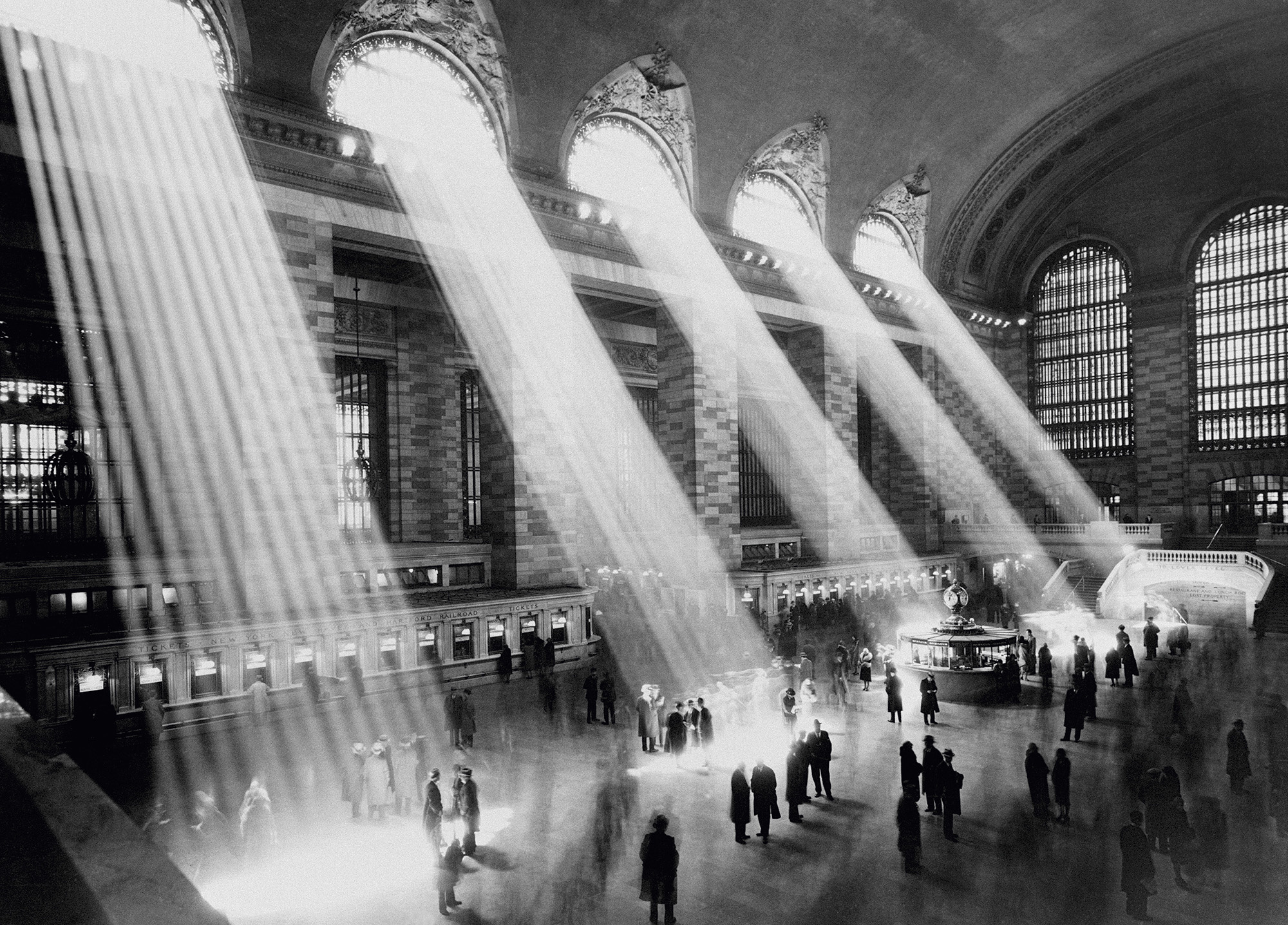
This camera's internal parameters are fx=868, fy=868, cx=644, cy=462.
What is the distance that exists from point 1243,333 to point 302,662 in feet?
109

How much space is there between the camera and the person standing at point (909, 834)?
816cm

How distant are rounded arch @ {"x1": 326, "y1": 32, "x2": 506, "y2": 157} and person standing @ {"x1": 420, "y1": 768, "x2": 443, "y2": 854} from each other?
45.3ft

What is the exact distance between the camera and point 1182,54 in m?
26.9

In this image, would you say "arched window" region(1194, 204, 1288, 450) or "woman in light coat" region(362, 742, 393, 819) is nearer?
"woman in light coat" region(362, 742, 393, 819)

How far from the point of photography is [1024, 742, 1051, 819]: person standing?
9133 mm

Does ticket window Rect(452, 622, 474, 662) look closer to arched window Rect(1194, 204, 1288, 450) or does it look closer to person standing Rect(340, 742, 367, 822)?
person standing Rect(340, 742, 367, 822)

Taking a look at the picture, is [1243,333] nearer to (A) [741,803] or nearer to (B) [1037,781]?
(B) [1037,781]

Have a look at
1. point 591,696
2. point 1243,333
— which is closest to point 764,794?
point 591,696

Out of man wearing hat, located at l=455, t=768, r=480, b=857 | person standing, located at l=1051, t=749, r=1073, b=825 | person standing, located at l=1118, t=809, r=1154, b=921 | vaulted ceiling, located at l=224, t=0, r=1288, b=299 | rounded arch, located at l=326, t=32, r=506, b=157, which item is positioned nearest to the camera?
person standing, located at l=1118, t=809, r=1154, b=921

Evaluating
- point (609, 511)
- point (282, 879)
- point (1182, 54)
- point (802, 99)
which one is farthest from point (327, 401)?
point (1182, 54)

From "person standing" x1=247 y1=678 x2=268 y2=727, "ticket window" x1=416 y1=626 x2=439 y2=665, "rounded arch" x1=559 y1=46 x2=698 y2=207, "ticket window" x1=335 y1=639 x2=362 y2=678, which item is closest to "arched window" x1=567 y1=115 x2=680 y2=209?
"rounded arch" x1=559 y1=46 x2=698 y2=207

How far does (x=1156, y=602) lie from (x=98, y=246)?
27653mm

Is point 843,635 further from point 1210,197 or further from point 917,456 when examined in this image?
point 1210,197

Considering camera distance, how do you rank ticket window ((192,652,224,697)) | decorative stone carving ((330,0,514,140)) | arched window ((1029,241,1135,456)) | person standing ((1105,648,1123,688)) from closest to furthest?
ticket window ((192,652,224,697)) < person standing ((1105,648,1123,688)) < decorative stone carving ((330,0,514,140)) < arched window ((1029,241,1135,456))
